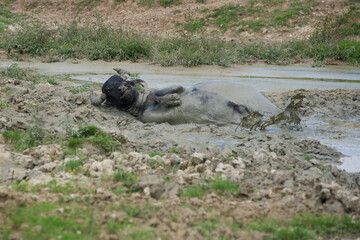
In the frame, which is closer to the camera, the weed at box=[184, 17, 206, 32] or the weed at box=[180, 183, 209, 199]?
the weed at box=[180, 183, 209, 199]

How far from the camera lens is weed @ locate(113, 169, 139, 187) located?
434 centimetres

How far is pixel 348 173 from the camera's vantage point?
15.7 ft

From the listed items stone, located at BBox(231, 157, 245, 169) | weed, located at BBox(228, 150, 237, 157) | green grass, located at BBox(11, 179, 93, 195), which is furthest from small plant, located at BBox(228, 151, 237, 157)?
green grass, located at BBox(11, 179, 93, 195)

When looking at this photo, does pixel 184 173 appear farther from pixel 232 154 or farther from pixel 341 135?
pixel 341 135

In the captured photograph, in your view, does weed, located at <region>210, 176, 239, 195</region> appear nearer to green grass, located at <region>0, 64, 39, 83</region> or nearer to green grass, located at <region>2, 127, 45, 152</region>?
green grass, located at <region>2, 127, 45, 152</region>

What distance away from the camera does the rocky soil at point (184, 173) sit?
3834 millimetres

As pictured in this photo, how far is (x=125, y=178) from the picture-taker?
4.42m

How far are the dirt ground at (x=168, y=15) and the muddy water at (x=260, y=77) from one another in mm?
4227

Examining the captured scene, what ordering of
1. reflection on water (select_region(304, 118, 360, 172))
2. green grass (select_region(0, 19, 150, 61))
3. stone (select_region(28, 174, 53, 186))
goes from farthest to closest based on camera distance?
green grass (select_region(0, 19, 150, 61)) < reflection on water (select_region(304, 118, 360, 172)) < stone (select_region(28, 174, 53, 186))

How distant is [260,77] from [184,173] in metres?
7.76

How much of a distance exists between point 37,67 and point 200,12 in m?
15.4

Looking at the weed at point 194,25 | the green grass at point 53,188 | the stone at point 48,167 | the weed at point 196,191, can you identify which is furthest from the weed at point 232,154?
the weed at point 194,25

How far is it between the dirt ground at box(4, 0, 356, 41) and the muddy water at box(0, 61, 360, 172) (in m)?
4.23

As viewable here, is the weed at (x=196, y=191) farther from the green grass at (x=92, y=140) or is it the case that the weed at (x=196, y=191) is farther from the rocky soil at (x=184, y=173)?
the green grass at (x=92, y=140)
